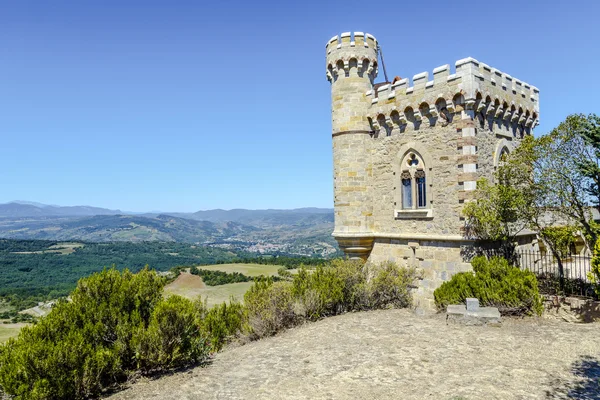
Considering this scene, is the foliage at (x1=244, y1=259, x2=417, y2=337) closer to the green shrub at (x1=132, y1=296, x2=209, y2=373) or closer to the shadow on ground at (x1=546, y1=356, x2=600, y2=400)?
the green shrub at (x1=132, y1=296, x2=209, y2=373)

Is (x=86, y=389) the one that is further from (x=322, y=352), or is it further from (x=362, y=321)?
(x=362, y=321)

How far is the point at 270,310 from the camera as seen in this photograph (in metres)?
12.3

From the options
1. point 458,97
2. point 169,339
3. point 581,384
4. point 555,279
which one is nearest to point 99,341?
point 169,339

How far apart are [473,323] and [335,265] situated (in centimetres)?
543

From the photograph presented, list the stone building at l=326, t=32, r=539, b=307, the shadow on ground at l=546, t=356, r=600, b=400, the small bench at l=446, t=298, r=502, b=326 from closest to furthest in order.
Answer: the shadow on ground at l=546, t=356, r=600, b=400
the small bench at l=446, t=298, r=502, b=326
the stone building at l=326, t=32, r=539, b=307

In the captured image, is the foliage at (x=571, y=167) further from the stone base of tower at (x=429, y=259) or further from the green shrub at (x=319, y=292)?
the green shrub at (x=319, y=292)

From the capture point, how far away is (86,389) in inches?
315

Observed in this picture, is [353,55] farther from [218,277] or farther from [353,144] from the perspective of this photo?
[218,277]

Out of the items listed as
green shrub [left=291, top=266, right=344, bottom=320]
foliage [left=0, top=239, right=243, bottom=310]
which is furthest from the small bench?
foliage [left=0, top=239, right=243, bottom=310]

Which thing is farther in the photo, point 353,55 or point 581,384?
point 353,55

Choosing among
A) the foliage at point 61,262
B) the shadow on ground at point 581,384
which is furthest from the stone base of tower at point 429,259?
the foliage at point 61,262

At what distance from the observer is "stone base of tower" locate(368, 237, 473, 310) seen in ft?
46.8

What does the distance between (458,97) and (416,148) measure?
238 centimetres

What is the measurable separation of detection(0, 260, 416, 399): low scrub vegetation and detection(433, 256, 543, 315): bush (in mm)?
Answer: 3766
